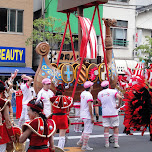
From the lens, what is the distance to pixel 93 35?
40.1 feet

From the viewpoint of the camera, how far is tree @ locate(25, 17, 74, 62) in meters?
23.0

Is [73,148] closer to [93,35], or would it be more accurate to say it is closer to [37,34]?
[93,35]

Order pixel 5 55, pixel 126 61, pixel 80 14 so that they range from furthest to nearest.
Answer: pixel 126 61 → pixel 5 55 → pixel 80 14

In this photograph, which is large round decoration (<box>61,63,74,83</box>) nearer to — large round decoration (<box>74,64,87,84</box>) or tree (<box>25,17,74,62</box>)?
large round decoration (<box>74,64,87,84</box>)

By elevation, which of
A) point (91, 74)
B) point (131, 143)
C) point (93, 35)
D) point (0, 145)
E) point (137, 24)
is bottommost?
point (131, 143)

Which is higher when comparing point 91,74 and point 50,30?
point 50,30

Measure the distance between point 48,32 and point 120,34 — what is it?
Answer: 26.6 feet

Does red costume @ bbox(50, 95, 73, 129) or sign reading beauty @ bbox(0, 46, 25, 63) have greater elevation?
sign reading beauty @ bbox(0, 46, 25, 63)

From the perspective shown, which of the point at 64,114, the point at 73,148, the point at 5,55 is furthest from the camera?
the point at 5,55

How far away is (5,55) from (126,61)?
9939 mm

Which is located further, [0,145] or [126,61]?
[126,61]

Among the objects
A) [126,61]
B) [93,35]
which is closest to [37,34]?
[126,61]

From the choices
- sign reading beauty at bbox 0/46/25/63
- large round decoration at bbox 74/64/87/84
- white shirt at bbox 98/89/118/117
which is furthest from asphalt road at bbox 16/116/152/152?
sign reading beauty at bbox 0/46/25/63

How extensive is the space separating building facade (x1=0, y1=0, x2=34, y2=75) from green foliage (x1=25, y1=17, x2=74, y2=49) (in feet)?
2.63
